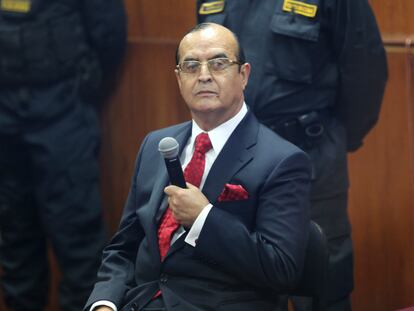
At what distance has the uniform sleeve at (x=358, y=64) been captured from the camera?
2758 millimetres

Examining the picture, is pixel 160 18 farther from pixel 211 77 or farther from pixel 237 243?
pixel 237 243

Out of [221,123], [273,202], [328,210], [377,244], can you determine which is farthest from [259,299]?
[377,244]

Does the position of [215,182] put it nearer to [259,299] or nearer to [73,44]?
[259,299]

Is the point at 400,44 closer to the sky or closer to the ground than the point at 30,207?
closer to the sky

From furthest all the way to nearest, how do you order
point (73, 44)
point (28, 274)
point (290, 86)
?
point (28, 274) < point (73, 44) < point (290, 86)

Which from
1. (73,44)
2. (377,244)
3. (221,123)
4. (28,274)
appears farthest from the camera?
(28,274)

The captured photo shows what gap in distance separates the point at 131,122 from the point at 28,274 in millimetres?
785

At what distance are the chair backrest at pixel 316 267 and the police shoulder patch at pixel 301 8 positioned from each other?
2.77ft

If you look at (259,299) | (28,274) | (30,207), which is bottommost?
(28,274)

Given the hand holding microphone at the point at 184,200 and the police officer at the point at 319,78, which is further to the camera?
the police officer at the point at 319,78

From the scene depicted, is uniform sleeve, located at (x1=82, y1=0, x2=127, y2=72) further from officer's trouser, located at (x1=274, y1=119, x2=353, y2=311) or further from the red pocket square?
the red pocket square

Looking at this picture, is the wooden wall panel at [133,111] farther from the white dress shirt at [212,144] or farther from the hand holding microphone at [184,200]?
the hand holding microphone at [184,200]

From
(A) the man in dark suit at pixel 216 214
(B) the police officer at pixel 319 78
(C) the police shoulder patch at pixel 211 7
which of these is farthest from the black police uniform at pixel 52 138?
(A) the man in dark suit at pixel 216 214

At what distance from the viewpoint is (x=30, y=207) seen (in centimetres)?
383
